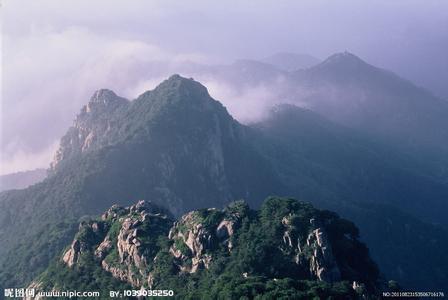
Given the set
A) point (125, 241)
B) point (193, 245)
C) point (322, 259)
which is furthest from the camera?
point (125, 241)

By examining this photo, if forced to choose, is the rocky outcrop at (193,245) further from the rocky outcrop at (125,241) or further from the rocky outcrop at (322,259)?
the rocky outcrop at (322,259)

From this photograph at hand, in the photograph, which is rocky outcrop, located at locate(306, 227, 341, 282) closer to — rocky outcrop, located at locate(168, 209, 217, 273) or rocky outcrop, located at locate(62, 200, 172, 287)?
rocky outcrop, located at locate(168, 209, 217, 273)

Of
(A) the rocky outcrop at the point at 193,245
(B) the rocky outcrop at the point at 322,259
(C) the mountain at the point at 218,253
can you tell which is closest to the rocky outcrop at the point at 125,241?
(C) the mountain at the point at 218,253

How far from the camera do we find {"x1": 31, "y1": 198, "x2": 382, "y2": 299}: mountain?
146 meters

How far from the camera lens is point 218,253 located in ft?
507

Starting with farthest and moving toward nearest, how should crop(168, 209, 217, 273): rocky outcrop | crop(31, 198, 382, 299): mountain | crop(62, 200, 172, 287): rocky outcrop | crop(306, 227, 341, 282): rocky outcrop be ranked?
crop(62, 200, 172, 287): rocky outcrop, crop(168, 209, 217, 273): rocky outcrop, crop(31, 198, 382, 299): mountain, crop(306, 227, 341, 282): rocky outcrop

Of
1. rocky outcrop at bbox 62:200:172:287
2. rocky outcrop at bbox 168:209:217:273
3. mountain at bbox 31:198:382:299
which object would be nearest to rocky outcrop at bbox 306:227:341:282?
mountain at bbox 31:198:382:299

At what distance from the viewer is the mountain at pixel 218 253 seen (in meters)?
146

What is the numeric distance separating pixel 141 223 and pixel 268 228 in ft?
90.7

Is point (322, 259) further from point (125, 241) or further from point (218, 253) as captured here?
point (125, 241)

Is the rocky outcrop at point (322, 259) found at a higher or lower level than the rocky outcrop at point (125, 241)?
lower

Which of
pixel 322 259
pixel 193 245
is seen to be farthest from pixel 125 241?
pixel 322 259

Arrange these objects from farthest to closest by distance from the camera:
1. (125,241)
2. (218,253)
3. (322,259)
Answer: (125,241)
(218,253)
(322,259)

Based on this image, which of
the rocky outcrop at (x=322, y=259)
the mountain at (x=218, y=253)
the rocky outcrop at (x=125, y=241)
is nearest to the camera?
the rocky outcrop at (x=322, y=259)
